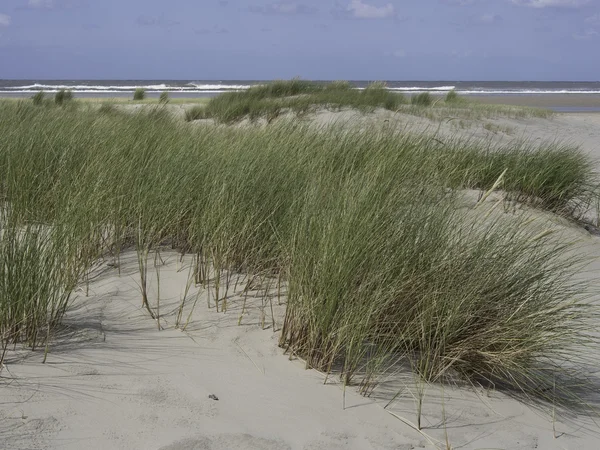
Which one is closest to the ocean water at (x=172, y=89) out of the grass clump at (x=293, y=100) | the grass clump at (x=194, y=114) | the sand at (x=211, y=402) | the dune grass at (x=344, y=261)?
the grass clump at (x=293, y=100)

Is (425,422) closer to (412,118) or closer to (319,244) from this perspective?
(319,244)

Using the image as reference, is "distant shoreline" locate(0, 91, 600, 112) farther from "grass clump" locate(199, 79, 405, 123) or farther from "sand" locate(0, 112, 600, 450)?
"sand" locate(0, 112, 600, 450)

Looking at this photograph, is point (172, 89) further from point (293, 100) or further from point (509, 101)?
point (293, 100)

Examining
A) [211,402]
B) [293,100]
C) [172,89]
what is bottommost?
[172,89]

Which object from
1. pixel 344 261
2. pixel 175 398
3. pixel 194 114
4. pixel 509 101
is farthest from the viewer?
pixel 509 101

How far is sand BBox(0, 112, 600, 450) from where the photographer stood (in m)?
2.15

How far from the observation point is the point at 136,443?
6.84 ft

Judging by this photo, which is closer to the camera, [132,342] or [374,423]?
[374,423]

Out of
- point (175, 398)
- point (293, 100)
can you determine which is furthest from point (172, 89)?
point (175, 398)

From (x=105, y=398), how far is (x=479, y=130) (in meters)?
11.8

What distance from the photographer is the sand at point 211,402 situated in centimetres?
215

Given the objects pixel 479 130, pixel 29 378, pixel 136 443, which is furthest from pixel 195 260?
pixel 479 130

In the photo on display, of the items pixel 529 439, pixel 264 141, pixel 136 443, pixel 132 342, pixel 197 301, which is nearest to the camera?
pixel 136 443

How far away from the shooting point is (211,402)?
7.80 feet
